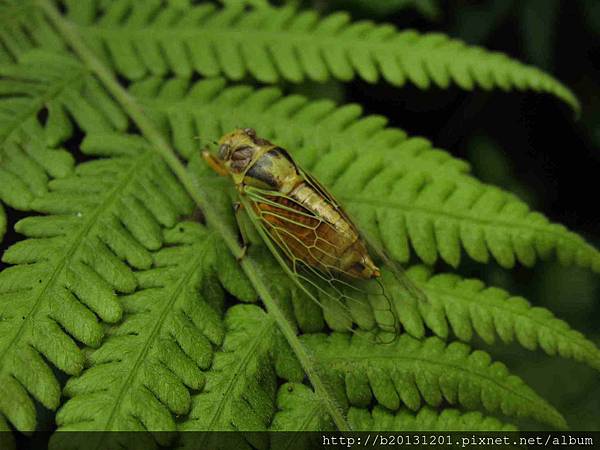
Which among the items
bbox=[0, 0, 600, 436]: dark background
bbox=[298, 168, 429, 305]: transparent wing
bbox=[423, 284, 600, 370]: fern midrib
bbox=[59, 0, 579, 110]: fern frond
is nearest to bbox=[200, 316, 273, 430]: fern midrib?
bbox=[298, 168, 429, 305]: transparent wing

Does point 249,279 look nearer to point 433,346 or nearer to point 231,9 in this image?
point 433,346

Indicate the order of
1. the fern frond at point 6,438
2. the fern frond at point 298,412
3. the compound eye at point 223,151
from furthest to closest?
the compound eye at point 223,151 → the fern frond at point 298,412 → the fern frond at point 6,438

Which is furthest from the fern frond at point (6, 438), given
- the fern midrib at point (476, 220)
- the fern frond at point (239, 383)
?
the fern midrib at point (476, 220)

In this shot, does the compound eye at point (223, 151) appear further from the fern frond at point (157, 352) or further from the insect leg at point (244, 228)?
the fern frond at point (157, 352)

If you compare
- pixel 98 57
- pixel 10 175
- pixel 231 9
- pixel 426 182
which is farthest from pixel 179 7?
pixel 426 182

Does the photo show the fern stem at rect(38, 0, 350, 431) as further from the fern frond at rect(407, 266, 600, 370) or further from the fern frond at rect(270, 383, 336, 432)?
the fern frond at rect(407, 266, 600, 370)

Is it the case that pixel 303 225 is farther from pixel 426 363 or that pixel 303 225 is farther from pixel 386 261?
pixel 426 363

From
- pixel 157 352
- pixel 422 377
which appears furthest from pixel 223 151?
pixel 422 377
